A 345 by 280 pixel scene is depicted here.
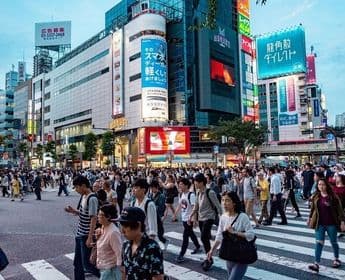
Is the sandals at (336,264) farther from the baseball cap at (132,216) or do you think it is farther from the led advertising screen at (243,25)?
the led advertising screen at (243,25)

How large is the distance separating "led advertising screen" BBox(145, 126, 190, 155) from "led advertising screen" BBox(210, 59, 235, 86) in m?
15.3

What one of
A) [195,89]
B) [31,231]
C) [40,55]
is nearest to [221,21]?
[195,89]

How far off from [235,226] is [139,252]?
1.71 meters

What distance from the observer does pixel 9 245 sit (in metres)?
8.91

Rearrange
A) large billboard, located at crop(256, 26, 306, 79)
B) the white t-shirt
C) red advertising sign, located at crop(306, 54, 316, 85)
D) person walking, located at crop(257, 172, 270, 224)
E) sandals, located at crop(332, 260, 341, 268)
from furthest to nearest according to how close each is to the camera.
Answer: red advertising sign, located at crop(306, 54, 316, 85)
large billboard, located at crop(256, 26, 306, 79)
person walking, located at crop(257, 172, 270, 224)
the white t-shirt
sandals, located at crop(332, 260, 341, 268)

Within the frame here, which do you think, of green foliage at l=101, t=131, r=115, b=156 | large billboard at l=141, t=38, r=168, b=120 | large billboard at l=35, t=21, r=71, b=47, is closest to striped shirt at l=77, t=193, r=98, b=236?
green foliage at l=101, t=131, r=115, b=156

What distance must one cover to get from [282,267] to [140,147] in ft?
172

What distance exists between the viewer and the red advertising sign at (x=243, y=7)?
7800 centimetres

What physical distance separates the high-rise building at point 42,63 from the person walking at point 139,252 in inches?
4094

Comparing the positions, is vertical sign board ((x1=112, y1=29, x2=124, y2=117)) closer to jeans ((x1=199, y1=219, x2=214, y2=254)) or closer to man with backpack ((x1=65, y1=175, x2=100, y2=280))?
jeans ((x1=199, y1=219, x2=214, y2=254))

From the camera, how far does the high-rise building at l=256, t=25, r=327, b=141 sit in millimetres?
76625

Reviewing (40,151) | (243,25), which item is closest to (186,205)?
(243,25)

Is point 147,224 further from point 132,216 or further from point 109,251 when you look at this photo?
point 132,216

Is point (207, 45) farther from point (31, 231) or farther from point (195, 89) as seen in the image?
point (31, 231)
